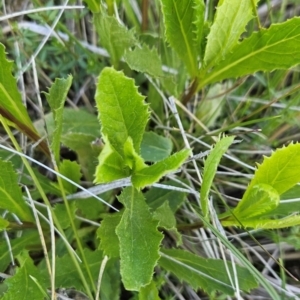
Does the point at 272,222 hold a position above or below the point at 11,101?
below

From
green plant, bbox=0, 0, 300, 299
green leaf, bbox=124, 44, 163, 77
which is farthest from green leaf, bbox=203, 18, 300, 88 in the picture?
green leaf, bbox=124, 44, 163, 77

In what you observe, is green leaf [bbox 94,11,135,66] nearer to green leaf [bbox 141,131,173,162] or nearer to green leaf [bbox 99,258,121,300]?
green leaf [bbox 141,131,173,162]

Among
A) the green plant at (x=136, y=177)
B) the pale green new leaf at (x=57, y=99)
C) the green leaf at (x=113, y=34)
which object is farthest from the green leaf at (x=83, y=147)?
the green leaf at (x=113, y=34)

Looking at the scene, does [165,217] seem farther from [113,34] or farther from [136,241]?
[113,34]

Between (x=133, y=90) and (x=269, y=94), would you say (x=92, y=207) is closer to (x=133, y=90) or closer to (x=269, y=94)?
(x=133, y=90)

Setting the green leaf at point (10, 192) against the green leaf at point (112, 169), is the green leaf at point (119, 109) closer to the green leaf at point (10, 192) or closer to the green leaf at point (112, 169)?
the green leaf at point (112, 169)

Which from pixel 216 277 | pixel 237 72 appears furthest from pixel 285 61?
pixel 216 277

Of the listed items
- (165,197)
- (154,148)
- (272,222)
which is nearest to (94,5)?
(154,148)
